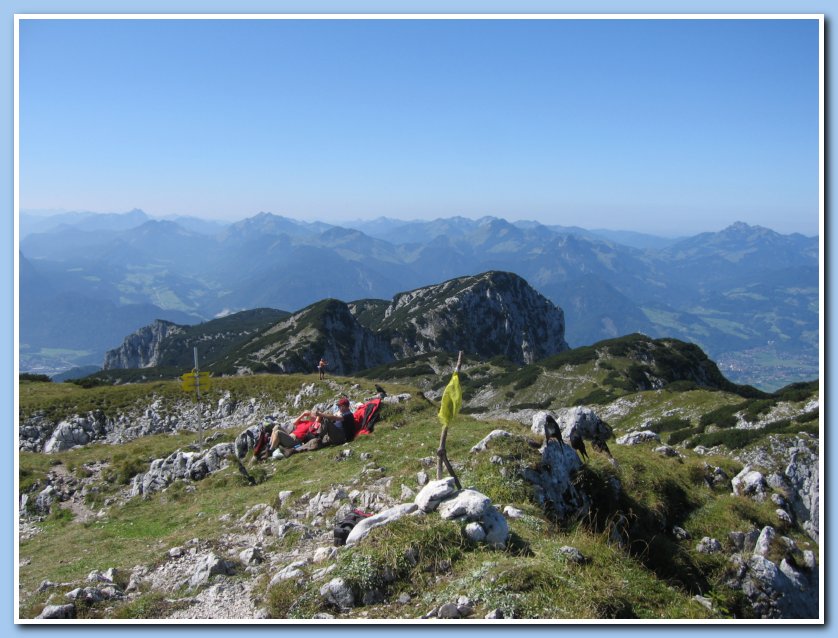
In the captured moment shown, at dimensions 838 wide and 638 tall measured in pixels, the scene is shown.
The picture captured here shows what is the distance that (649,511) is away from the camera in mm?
14242

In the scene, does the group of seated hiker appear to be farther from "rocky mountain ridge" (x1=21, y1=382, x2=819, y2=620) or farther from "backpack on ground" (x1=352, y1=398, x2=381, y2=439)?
"rocky mountain ridge" (x1=21, y1=382, x2=819, y2=620)

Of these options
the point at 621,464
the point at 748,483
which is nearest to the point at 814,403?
the point at 748,483

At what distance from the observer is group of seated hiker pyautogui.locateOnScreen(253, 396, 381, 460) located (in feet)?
64.4

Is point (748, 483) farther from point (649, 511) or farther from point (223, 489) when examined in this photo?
point (223, 489)

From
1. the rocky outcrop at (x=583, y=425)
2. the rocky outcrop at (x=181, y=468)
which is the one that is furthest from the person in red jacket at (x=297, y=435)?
the rocky outcrop at (x=583, y=425)

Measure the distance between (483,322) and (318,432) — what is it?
124 meters

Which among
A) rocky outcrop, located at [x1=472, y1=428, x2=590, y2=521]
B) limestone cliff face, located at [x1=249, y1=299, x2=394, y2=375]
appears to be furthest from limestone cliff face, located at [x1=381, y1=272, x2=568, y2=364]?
rocky outcrop, located at [x1=472, y1=428, x2=590, y2=521]

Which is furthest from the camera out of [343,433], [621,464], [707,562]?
[343,433]

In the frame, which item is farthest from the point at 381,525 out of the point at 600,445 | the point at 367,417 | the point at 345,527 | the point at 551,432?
the point at 367,417

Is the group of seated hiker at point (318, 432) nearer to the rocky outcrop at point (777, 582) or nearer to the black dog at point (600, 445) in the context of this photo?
the black dog at point (600, 445)

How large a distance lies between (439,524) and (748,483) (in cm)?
1401

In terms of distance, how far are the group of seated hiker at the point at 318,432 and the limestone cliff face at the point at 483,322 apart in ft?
351

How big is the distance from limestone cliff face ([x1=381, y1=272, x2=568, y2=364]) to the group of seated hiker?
10711 cm

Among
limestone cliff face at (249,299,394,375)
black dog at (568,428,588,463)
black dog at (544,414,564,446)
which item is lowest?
limestone cliff face at (249,299,394,375)
